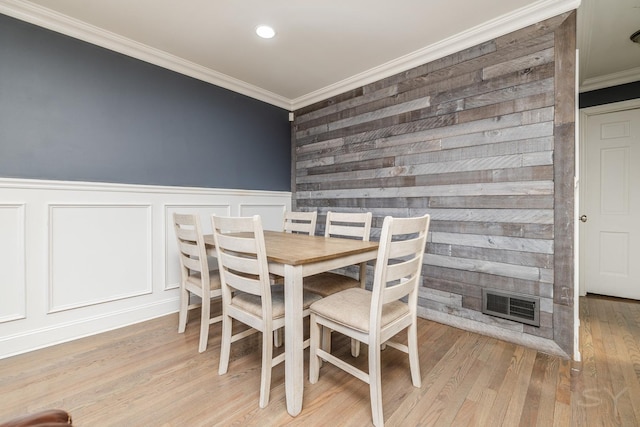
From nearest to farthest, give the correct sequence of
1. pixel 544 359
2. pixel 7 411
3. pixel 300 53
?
pixel 7 411
pixel 544 359
pixel 300 53

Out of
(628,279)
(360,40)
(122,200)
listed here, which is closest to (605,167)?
(628,279)

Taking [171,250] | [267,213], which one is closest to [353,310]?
[171,250]

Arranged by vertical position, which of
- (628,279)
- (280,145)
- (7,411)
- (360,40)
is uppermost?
(360,40)

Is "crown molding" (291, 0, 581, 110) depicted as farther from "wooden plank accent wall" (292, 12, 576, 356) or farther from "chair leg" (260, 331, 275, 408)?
"chair leg" (260, 331, 275, 408)

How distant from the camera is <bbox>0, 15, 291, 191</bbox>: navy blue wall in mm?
1982

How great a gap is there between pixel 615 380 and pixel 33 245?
381 cm

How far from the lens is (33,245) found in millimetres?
2008

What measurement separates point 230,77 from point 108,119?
1.27 m

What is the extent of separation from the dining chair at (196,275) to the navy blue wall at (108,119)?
853 millimetres

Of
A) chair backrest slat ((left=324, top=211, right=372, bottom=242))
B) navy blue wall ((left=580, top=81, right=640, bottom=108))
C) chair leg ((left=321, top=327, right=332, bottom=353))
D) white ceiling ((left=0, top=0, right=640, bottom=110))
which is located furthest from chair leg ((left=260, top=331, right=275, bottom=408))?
navy blue wall ((left=580, top=81, right=640, bottom=108))

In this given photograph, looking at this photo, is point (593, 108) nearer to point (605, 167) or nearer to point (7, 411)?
point (605, 167)

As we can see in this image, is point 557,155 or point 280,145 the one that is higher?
point 280,145

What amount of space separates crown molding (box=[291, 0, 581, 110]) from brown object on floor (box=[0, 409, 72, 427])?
3069mm

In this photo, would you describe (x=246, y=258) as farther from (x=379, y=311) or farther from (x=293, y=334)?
(x=379, y=311)
